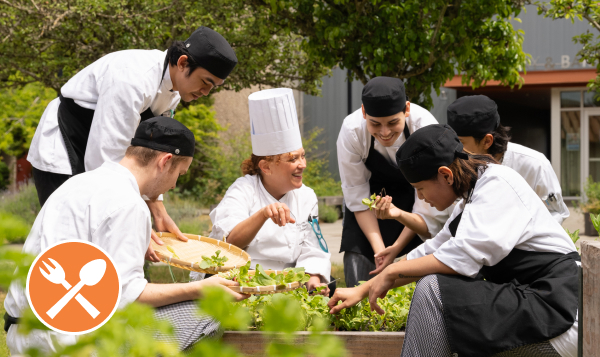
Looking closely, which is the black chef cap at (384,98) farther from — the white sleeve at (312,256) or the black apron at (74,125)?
the black apron at (74,125)

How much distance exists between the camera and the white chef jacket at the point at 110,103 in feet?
8.64

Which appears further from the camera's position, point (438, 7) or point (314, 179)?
point (314, 179)

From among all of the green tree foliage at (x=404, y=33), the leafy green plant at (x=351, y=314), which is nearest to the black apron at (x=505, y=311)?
the leafy green plant at (x=351, y=314)

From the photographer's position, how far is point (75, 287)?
1.13 meters

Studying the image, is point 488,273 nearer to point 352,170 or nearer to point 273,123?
point 352,170

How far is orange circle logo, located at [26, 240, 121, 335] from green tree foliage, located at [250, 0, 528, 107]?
174 inches

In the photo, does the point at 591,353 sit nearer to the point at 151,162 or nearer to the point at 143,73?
the point at 151,162

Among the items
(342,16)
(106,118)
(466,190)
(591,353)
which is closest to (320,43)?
(342,16)

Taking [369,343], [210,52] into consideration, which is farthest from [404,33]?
[369,343]

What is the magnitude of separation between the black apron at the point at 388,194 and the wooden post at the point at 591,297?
1730 mm

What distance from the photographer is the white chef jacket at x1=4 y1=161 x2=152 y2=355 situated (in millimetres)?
1823

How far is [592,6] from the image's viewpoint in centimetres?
616

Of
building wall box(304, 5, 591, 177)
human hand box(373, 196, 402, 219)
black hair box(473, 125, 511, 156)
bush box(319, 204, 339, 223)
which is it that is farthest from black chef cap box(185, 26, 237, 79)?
building wall box(304, 5, 591, 177)

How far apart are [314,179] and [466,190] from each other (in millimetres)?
11115
